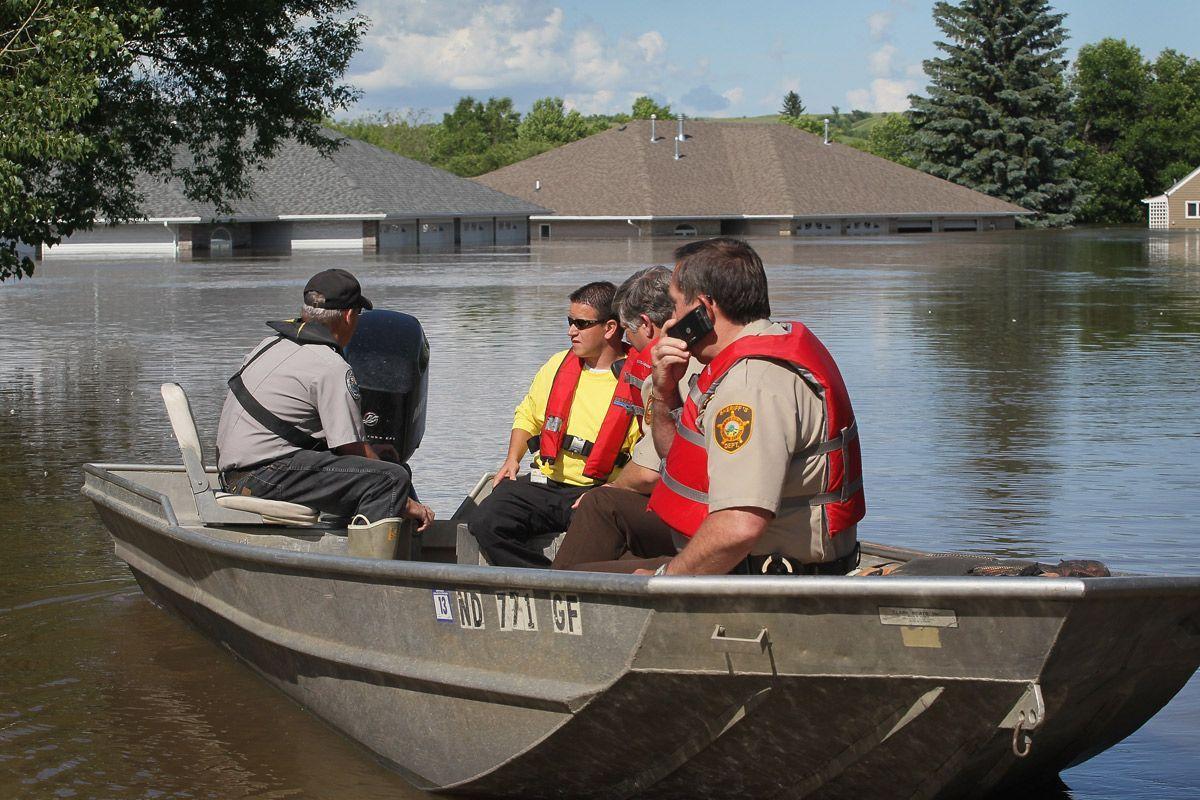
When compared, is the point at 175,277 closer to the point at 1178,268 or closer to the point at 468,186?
the point at 1178,268

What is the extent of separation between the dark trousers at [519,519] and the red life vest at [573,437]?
0.14m

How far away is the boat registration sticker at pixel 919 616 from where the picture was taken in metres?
4.42

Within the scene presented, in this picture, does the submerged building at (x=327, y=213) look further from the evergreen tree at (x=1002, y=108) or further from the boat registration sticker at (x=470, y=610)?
the boat registration sticker at (x=470, y=610)

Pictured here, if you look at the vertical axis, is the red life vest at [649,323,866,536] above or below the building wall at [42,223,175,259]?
below

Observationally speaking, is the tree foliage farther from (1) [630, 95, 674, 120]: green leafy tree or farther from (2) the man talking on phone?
(2) the man talking on phone

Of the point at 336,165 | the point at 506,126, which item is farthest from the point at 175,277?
the point at 506,126

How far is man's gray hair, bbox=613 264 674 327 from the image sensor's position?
6.50 metres

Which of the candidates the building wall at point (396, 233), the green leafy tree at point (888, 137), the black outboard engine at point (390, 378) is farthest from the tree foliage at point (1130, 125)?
the black outboard engine at point (390, 378)

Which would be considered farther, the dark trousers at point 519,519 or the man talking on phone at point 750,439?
the dark trousers at point 519,519

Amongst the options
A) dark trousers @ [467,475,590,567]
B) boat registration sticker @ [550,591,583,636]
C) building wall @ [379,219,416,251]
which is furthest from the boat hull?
building wall @ [379,219,416,251]

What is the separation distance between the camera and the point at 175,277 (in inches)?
1852

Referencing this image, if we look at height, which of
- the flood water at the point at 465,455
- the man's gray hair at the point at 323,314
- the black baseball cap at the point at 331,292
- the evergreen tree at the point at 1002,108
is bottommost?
the flood water at the point at 465,455

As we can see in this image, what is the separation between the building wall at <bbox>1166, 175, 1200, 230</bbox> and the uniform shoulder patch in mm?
92509

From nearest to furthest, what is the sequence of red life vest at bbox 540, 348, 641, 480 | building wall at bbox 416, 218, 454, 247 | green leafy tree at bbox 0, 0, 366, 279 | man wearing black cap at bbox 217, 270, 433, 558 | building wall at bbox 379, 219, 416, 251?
1. man wearing black cap at bbox 217, 270, 433, 558
2. red life vest at bbox 540, 348, 641, 480
3. green leafy tree at bbox 0, 0, 366, 279
4. building wall at bbox 379, 219, 416, 251
5. building wall at bbox 416, 218, 454, 247
